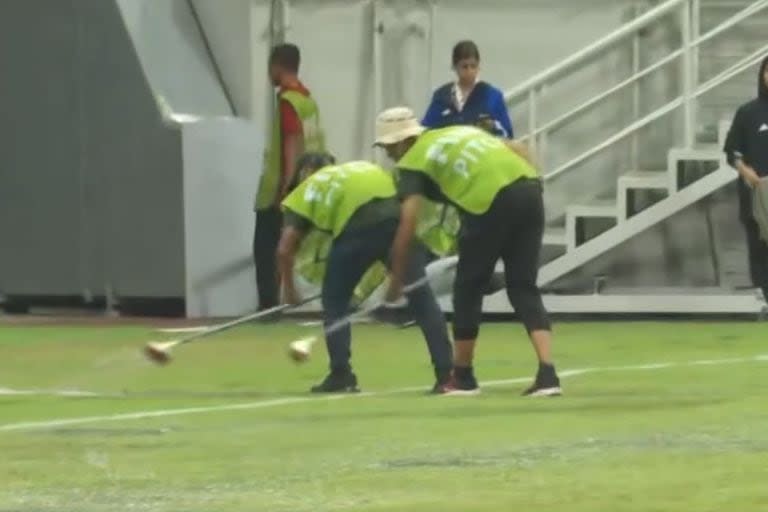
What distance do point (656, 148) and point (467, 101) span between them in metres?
3.34

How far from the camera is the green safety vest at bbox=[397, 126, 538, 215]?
1214 centimetres

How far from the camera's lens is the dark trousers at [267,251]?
63.5 feet

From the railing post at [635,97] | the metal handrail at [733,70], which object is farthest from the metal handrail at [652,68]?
the metal handrail at [733,70]

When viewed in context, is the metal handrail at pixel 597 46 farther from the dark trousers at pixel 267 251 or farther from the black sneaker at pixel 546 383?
the black sneaker at pixel 546 383

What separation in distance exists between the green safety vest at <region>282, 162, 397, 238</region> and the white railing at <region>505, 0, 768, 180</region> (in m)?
6.21

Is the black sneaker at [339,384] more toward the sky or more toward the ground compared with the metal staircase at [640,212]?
more toward the sky

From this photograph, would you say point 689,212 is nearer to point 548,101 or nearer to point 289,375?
point 548,101

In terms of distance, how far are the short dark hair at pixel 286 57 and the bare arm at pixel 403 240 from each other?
617cm

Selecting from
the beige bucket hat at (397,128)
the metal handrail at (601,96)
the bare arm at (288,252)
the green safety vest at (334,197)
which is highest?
the beige bucket hat at (397,128)

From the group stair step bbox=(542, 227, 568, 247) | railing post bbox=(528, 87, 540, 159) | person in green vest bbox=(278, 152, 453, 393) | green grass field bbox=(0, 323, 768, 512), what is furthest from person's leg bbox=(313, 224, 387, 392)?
stair step bbox=(542, 227, 568, 247)

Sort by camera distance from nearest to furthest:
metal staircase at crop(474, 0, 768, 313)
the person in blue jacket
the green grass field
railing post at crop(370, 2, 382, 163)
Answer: the green grass field → the person in blue jacket → metal staircase at crop(474, 0, 768, 313) → railing post at crop(370, 2, 382, 163)

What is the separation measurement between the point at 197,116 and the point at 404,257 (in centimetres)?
853

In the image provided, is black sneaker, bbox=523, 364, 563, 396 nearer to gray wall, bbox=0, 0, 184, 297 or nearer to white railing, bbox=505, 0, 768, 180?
white railing, bbox=505, 0, 768, 180

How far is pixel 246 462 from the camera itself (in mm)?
9414
